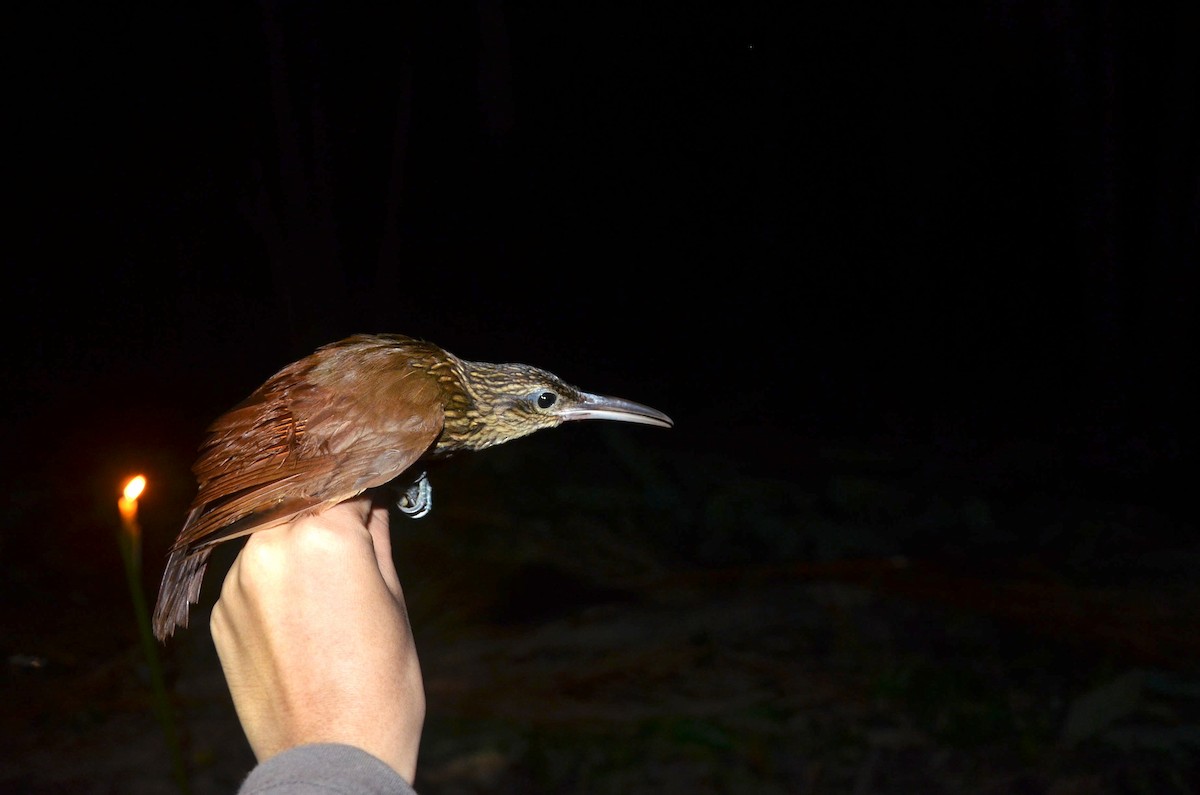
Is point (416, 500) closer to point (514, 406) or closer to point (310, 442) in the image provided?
point (514, 406)

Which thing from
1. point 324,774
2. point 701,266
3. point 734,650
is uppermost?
point 701,266

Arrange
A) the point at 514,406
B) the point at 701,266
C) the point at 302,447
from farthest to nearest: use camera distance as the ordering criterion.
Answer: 1. the point at 701,266
2. the point at 514,406
3. the point at 302,447

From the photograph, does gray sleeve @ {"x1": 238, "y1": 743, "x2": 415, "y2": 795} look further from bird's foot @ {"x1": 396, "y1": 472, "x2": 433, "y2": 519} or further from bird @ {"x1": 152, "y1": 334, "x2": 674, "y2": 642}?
bird's foot @ {"x1": 396, "y1": 472, "x2": 433, "y2": 519}

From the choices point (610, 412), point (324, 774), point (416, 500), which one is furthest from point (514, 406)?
point (324, 774)

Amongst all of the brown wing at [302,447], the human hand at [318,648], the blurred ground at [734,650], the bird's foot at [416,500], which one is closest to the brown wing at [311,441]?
the brown wing at [302,447]

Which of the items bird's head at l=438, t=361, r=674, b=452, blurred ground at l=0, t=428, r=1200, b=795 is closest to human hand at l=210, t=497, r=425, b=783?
bird's head at l=438, t=361, r=674, b=452

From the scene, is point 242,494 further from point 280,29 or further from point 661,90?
point 661,90

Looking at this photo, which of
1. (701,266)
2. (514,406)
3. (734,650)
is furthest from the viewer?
(701,266)

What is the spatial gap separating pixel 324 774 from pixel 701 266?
3.86 m

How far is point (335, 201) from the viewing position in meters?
3.41

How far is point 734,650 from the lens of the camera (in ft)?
9.72

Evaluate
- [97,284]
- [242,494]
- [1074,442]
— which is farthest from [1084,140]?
[97,284]

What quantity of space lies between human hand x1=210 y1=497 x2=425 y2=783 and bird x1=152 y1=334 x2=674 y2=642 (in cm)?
15

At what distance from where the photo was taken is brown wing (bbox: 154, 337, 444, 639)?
55.0 inches
